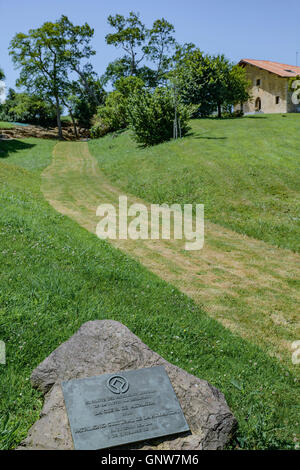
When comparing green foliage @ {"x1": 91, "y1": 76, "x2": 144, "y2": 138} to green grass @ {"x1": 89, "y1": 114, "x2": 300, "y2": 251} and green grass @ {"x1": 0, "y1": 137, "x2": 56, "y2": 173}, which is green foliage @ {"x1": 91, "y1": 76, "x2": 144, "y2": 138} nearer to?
green grass @ {"x1": 0, "y1": 137, "x2": 56, "y2": 173}

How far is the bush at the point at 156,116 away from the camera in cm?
2852

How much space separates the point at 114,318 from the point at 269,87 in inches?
2082

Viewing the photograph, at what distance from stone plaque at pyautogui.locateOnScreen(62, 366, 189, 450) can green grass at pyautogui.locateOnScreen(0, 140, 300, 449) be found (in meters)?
0.65

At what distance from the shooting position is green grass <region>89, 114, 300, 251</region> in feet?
45.2

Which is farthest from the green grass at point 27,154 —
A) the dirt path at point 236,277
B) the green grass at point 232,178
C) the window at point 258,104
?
the window at point 258,104

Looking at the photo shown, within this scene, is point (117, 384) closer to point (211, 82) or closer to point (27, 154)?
point (27, 154)

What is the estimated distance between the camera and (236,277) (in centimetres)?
945

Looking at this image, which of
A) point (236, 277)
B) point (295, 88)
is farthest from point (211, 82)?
point (236, 277)

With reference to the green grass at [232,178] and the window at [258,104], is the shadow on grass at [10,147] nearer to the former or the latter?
the green grass at [232,178]

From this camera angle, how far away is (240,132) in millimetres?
29141

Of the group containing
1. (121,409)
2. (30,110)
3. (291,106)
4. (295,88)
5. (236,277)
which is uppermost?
(295,88)

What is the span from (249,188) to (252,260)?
6.96 m
